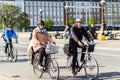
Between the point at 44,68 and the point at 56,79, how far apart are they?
624 millimetres

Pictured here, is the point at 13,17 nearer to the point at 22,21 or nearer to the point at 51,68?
the point at 22,21

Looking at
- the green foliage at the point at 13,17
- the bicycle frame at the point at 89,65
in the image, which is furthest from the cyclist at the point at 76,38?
the green foliage at the point at 13,17

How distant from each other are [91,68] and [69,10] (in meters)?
154

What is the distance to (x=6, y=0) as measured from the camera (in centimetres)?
16225

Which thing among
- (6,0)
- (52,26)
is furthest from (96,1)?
(6,0)

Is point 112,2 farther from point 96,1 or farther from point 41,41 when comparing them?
point 41,41

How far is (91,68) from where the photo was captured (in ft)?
38.2

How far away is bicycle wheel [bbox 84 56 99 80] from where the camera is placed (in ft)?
37.8

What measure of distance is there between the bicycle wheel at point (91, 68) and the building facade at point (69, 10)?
150m

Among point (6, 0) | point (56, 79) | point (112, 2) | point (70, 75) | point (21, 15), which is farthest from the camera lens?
point (112, 2)

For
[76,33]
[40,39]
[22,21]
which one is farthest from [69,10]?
[76,33]

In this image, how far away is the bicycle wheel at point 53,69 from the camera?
11562mm

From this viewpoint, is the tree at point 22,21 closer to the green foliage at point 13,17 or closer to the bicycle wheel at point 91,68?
the green foliage at point 13,17

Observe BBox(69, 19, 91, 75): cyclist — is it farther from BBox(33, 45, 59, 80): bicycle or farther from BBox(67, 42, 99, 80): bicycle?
BBox(33, 45, 59, 80): bicycle
